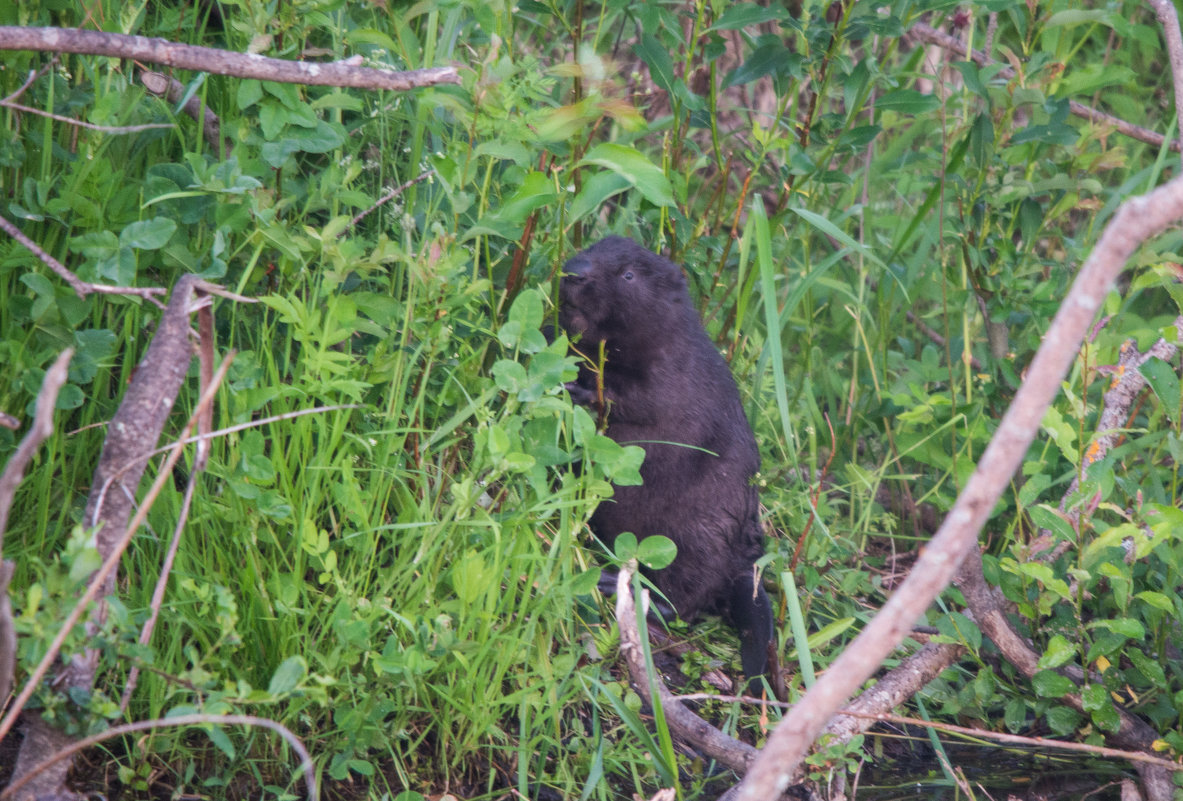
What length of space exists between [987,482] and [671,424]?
191 cm

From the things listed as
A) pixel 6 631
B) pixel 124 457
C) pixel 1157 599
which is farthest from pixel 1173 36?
pixel 6 631

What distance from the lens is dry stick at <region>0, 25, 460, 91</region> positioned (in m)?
2.05

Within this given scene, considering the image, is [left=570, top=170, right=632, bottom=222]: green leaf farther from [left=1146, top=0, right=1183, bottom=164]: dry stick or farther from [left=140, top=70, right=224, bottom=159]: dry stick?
[left=1146, top=0, right=1183, bottom=164]: dry stick

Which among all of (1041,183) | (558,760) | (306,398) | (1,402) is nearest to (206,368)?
(306,398)

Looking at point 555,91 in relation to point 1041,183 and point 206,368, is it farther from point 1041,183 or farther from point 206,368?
point 206,368

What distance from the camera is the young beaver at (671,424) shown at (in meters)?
3.33

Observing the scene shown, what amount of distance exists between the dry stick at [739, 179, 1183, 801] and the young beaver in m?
1.67

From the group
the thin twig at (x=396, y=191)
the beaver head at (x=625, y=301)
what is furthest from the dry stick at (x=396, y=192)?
the beaver head at (x=625, y=301)

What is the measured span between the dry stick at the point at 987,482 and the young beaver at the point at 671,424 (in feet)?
5.48

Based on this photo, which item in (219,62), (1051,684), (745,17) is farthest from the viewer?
(745,17)

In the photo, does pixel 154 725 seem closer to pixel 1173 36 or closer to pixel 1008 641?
pixel 1008 641

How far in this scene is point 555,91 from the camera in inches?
168

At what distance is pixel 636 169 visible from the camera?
2.43 m

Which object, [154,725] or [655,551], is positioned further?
[655,551]
